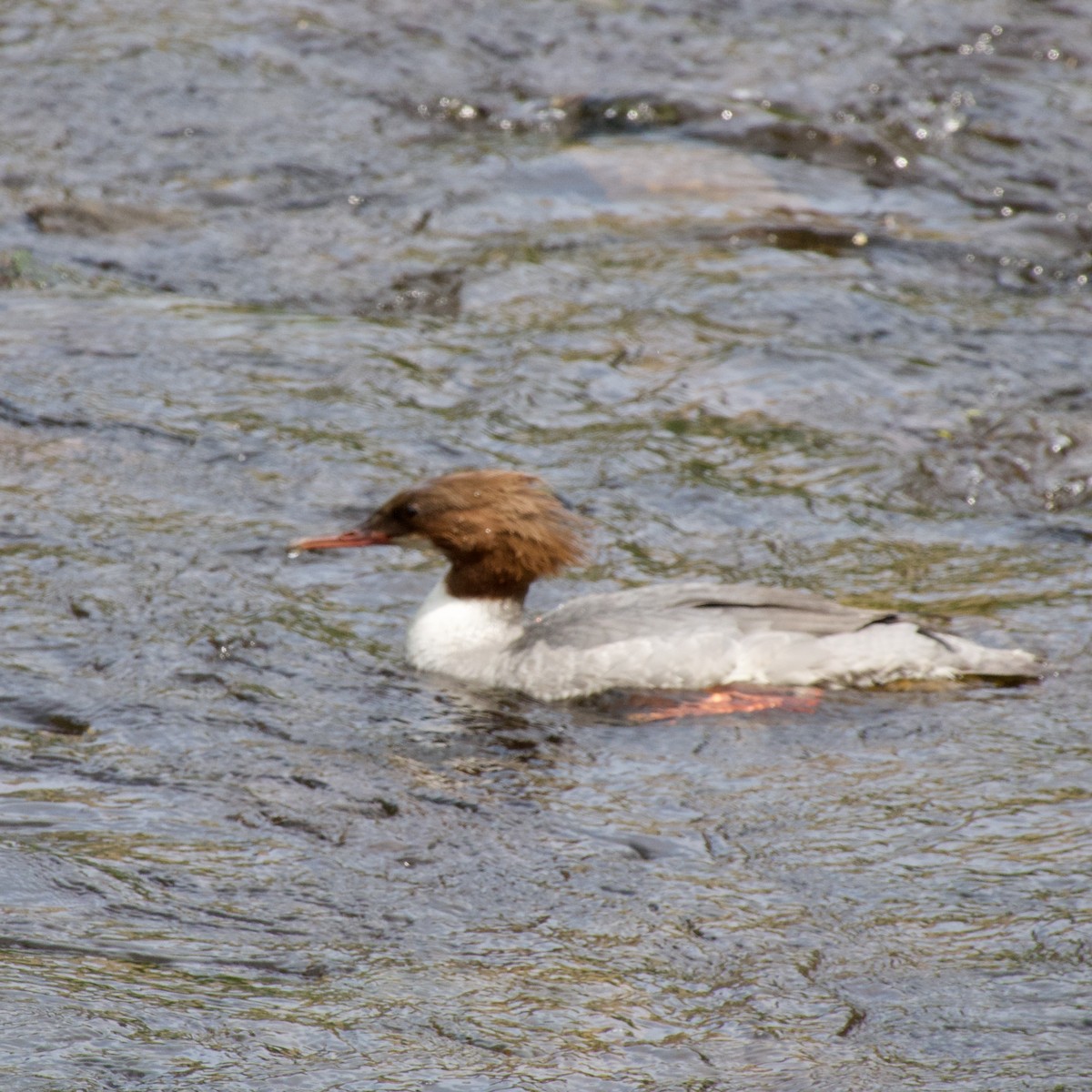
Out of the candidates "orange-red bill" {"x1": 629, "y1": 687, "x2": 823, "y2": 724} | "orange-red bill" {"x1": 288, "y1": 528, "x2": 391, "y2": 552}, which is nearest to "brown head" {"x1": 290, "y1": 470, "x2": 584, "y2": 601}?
"orange-red bill" {"x1": 288, "y1": 528, "x2": 391, "y2": 552}

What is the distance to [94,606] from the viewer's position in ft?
24.5

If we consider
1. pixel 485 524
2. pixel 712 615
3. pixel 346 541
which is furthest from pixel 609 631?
pixel 346 541

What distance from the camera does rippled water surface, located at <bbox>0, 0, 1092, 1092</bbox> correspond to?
15.7 feet

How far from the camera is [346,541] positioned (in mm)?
7551

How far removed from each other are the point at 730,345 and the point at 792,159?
9.72 ft

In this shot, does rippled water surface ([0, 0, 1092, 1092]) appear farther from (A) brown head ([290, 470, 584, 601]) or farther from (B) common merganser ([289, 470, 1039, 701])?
(A) brown head ([290, 470, 584, 601])

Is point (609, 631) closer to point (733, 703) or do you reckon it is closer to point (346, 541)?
point (733, 703)

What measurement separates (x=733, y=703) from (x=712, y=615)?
36cm

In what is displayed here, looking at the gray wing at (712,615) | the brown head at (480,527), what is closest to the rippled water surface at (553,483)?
the gray wing at (712,615)

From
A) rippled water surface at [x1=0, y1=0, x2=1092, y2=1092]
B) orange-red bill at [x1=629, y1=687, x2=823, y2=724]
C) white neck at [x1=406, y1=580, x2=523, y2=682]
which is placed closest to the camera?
rippled water surface at [x1=0, y1=0, x2=1092, y2=1092]

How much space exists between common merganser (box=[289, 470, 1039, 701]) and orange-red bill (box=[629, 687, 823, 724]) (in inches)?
1.7

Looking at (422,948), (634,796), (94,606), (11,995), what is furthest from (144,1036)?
(94,606)

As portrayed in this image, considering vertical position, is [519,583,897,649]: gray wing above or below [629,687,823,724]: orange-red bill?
above

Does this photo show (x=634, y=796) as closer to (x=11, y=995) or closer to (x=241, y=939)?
(x=241, y=939)
